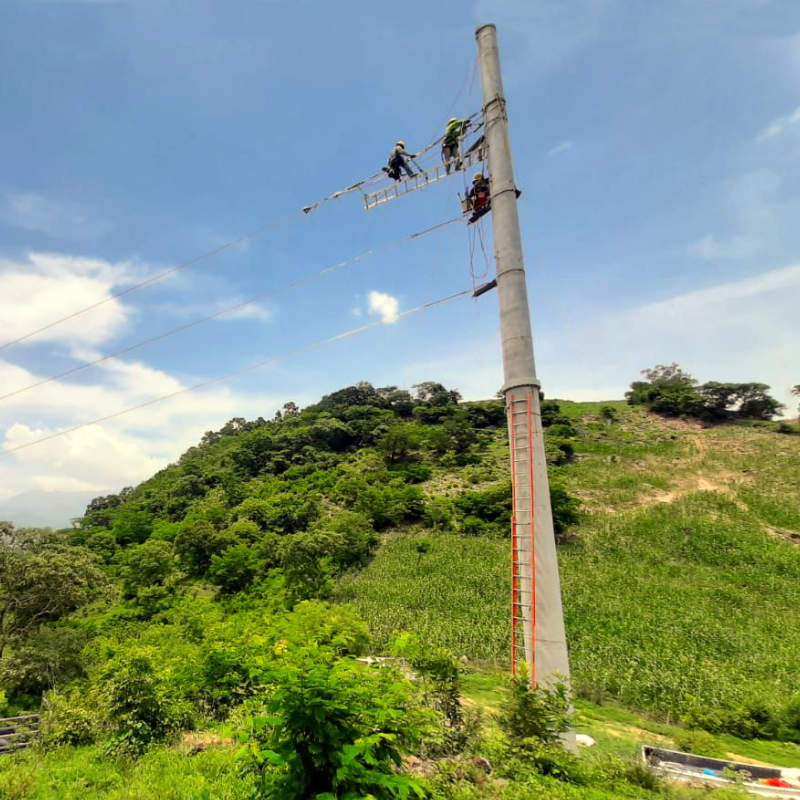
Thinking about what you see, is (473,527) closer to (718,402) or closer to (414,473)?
(414,473)

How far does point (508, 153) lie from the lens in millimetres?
7430

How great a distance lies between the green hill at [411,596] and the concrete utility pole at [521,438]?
107cm

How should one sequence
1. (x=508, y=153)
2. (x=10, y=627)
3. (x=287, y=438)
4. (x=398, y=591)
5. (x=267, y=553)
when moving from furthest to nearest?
(x=287, y=438) < (x=267, y=553) < (x=398, y=591) < (x=10, y=627) < (x=508, y=153)

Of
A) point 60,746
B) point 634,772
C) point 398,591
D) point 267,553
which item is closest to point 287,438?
point 267,553

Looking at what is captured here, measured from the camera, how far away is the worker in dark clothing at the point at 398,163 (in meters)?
Result: 8.68

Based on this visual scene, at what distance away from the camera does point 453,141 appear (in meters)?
8.36

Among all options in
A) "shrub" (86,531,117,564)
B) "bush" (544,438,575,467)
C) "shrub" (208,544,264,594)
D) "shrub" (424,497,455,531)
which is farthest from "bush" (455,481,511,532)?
"shrub" (86,531,117,564)

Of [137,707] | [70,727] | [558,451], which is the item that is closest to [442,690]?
[137,707]

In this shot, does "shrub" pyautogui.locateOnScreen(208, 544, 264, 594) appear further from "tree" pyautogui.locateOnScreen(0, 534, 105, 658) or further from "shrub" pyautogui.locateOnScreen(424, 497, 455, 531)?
"shrub" pyautogui.locateOnScreen(424, 497, 455, 531)

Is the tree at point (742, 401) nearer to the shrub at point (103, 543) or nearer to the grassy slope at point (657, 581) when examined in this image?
the grassy slope at point (657, 581)

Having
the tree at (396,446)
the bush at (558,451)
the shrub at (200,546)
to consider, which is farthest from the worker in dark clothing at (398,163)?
the tree at (396,446)

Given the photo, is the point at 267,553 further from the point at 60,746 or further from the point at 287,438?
the point at 287,438

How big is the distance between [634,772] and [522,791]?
9.18 feet

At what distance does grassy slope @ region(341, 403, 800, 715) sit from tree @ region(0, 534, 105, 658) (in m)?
15.9
